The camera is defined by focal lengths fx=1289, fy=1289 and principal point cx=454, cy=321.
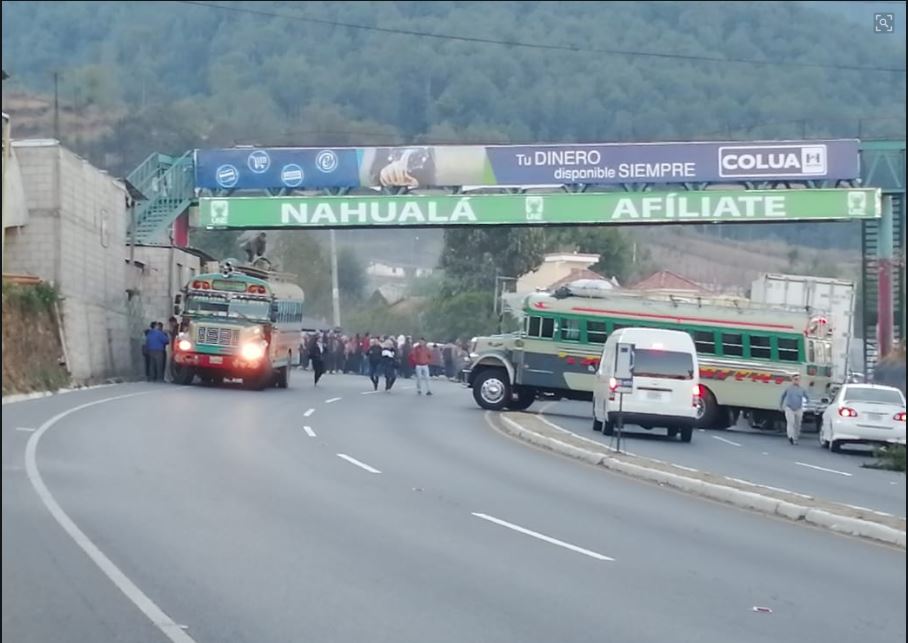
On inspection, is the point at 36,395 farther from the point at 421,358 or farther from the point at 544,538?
the point at 421,358

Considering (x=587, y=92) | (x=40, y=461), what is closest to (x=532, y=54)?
(x=587, y=92)

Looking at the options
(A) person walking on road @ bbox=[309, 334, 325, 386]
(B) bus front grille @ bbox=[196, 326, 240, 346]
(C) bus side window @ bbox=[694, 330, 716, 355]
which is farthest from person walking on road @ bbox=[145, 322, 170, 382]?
(C) bus side window @ bbox=[694, 330, 716, 355]

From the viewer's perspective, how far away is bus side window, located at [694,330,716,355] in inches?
1086

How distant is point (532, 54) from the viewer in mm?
12547

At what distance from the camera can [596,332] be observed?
2688 cm

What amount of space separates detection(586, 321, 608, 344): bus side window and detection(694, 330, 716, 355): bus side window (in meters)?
2.11

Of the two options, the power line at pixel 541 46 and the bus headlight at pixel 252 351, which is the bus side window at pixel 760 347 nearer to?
the power line at pixel 541 46

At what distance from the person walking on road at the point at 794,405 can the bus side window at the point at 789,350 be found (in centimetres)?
56

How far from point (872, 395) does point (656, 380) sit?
5108mm

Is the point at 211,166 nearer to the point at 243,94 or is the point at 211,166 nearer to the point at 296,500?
the point at 243,94

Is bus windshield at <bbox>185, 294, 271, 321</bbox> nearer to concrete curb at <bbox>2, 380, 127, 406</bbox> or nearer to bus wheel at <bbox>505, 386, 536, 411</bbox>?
concrete curb at <bbox>2, 380, 127, 406</bbox>

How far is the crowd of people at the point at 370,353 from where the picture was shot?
9.68 m

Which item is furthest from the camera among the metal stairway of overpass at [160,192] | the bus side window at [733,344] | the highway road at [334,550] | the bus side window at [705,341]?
the bus side window at [733,344]

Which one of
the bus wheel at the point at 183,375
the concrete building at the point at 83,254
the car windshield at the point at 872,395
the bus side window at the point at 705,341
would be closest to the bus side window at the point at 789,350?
the bus side window at the point at 705,341
